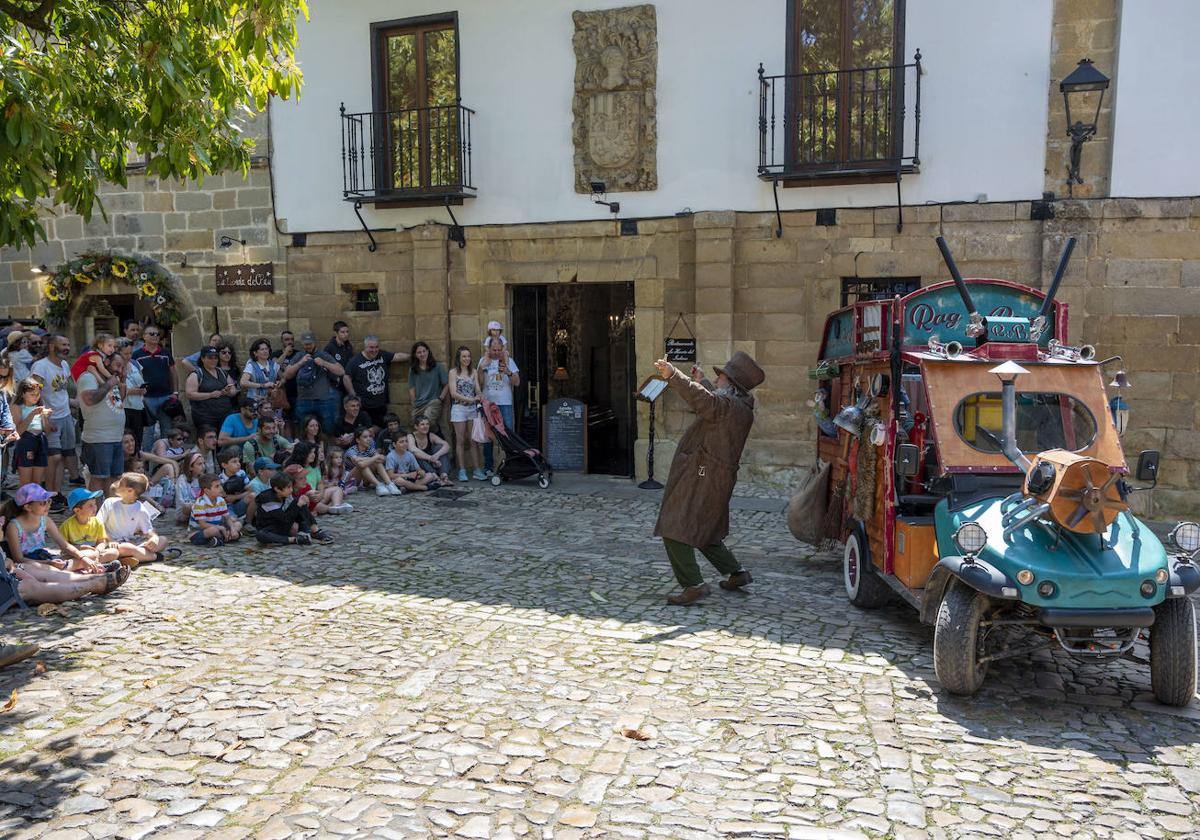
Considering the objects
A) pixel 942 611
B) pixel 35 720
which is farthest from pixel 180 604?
pixel 942 611

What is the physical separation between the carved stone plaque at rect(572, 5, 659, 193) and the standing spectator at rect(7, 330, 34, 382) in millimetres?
7194

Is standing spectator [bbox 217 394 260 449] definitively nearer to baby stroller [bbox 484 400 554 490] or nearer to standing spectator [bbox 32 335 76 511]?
standing spectator [bbox 32 335 76 511]

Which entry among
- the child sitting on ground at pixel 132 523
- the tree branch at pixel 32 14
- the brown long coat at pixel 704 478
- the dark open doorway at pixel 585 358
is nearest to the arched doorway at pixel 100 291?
the dark open doorway at pixel 585 358

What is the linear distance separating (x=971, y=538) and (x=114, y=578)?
597cm

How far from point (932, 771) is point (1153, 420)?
7.64 m

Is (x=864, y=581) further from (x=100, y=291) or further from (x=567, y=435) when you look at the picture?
(x=100, y=291)

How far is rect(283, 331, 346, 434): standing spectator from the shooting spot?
12.6 metres

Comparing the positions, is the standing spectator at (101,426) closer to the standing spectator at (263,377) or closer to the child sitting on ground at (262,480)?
the child sitting on ground at (262,480)

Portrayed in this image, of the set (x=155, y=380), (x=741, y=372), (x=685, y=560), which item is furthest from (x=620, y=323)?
(x=685, y=560)

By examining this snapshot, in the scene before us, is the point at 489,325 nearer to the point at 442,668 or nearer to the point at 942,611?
the point at 442,668

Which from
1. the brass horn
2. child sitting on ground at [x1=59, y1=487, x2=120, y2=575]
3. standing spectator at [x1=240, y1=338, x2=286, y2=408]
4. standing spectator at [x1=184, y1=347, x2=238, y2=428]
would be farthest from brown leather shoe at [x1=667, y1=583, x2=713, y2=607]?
standing spectator at [x1=184, y1=347, x2=238, y2=428]

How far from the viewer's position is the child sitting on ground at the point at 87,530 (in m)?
7.45

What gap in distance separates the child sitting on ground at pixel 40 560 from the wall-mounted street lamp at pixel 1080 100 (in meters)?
9.98

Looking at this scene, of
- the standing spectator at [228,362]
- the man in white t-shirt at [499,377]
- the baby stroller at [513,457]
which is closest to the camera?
the baby stroller at [513,457]
